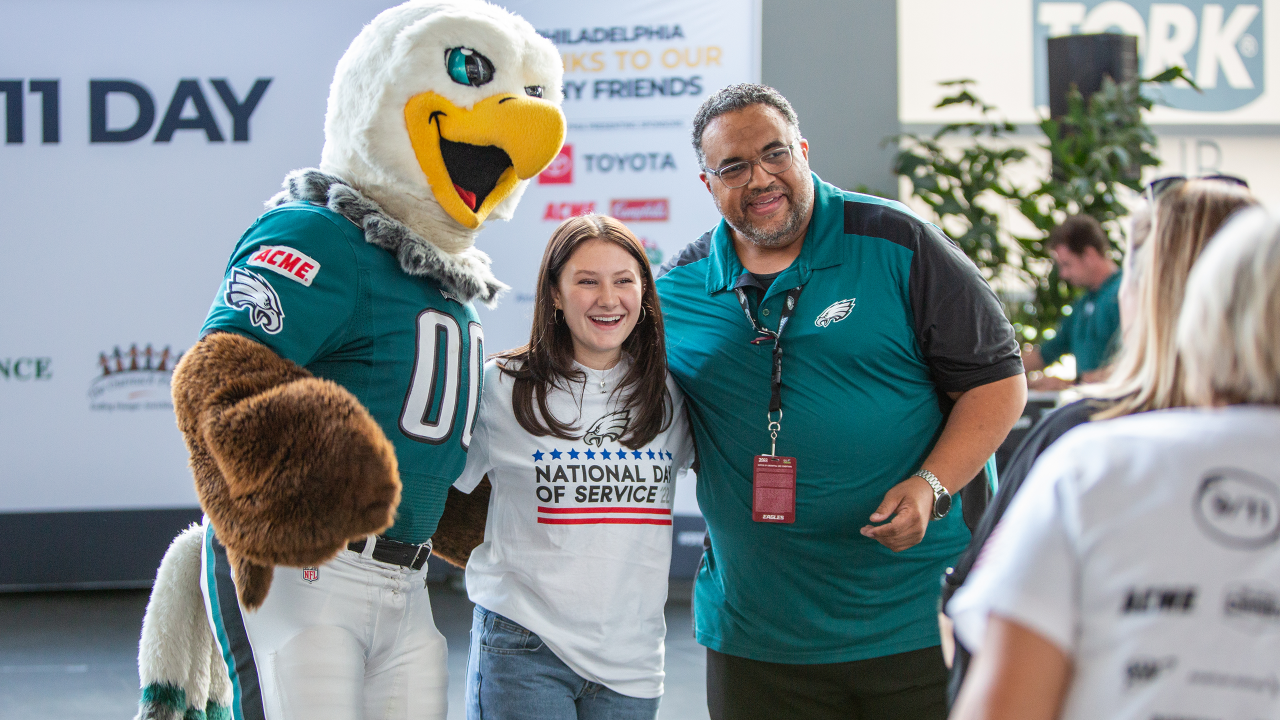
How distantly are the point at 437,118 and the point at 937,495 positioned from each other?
1.07m

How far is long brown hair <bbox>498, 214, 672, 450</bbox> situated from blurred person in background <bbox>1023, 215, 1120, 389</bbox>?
302cm

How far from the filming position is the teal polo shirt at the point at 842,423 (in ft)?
5.72

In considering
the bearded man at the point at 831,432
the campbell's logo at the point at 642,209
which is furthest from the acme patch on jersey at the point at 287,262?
the campbell's logo at the point at 642,209

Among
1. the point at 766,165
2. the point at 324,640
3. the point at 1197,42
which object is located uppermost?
the point at 1197,42

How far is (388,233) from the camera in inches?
60.6

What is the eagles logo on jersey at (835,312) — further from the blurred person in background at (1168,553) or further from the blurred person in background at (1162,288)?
the blurred person in background at (1168,553)

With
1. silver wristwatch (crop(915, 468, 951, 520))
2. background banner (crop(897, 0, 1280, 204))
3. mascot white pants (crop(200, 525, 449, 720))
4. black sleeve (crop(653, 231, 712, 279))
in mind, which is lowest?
mascot white pants (crop(200, 525, 449, 720))

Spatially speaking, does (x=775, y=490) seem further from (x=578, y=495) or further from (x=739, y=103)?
(x=739, y=103)

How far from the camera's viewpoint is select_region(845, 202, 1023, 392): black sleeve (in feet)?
5.74

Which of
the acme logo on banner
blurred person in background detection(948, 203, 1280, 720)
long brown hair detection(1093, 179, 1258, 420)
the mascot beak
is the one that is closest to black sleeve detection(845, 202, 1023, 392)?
the mascot beak

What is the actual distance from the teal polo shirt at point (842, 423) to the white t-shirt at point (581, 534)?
0.16 meters

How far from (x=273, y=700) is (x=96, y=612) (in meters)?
3.53

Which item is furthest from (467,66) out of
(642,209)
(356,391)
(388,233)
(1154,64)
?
(1154,64)

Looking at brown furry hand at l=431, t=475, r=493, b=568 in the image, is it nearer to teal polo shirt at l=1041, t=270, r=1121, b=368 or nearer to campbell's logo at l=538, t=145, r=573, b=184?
campbell's logo at l=538, t=145, r=573, b=184
